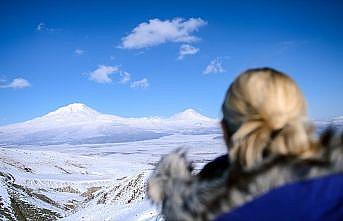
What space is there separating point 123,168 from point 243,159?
3596 inches

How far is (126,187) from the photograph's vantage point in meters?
31.2

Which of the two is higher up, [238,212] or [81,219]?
[238,212]

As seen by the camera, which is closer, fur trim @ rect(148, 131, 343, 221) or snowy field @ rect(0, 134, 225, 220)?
fur trim @ rect(148, 131, 343, 221)

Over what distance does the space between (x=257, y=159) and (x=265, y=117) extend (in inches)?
9.4

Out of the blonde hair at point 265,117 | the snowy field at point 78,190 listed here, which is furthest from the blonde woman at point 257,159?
the snowy field at point 78,190

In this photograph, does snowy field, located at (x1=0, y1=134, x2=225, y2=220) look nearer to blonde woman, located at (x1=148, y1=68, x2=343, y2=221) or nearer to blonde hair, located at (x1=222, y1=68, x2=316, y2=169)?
blonde woman, located at (x1=148, y1=68, x2=343, y2=221)

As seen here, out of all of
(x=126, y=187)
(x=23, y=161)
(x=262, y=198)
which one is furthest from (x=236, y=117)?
(x=23, y=161)

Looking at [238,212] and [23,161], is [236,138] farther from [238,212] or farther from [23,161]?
→ [23,161]

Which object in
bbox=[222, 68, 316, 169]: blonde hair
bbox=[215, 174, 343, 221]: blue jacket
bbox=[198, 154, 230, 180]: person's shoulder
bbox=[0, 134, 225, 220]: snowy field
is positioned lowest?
bbox=[0, 134, 225, 220]: snowy field

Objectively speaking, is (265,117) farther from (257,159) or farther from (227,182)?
(227,182)

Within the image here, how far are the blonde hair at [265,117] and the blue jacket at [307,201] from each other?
0.15m

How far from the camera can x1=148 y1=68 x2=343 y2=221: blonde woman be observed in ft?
6.26

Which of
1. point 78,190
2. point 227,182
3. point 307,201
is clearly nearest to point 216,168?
point 227,182

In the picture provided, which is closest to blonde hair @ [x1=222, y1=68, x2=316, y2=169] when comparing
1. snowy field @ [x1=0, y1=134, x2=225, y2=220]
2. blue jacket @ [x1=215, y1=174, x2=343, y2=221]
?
blue jacket @ [x1=215, y1=174, x2=343, y2=221]
